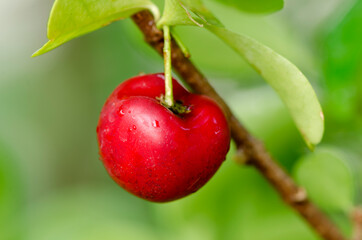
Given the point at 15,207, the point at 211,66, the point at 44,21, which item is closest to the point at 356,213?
the point at 211,66

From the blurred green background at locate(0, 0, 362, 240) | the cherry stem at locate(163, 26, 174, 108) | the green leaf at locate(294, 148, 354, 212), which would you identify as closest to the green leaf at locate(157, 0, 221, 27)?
the cherry stem at locate(163, 26, 174, 108)

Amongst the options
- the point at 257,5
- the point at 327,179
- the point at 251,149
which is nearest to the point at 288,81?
A: the point at 257,5

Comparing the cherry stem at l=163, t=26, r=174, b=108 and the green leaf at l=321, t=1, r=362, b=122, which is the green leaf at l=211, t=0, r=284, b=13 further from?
the green leaf at l=321, t=1, r=362, b=122

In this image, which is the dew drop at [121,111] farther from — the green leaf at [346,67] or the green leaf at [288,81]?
the green leaf at [346,67]

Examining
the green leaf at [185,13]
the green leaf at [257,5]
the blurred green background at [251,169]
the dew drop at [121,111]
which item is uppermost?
the green leaf at [185,13]

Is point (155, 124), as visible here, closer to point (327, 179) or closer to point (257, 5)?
point (257, 5)

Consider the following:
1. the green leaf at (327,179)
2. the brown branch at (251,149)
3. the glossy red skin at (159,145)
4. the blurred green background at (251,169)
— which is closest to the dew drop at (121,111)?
the glossy red skin at (159,145)
